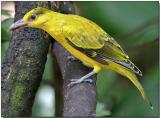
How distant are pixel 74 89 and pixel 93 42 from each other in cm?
12

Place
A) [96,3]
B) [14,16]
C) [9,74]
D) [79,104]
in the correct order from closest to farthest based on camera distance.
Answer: [79,104] < [9,74] < [14,16] < [96,3]

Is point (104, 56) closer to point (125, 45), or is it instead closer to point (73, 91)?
point (73, 91)

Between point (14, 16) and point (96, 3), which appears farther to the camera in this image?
point (96, 3)

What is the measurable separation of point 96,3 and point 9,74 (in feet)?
1.16

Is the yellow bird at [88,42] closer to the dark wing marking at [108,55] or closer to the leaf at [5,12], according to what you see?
the dark wing marking at [108,55]

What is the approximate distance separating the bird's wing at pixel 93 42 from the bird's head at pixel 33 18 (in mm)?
72

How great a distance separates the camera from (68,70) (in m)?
1.21

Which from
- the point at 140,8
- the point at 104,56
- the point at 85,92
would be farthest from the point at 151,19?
the point at 85,92

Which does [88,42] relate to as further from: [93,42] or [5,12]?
[5,12]

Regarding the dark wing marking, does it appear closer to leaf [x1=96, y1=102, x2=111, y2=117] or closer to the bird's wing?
the bird's wing

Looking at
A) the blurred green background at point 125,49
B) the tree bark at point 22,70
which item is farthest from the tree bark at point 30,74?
the blurred green background at point 125,49

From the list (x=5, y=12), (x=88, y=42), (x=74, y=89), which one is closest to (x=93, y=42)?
(x=88, y=42)

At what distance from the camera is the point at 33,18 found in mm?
1117

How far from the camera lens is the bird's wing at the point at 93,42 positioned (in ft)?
3.84
